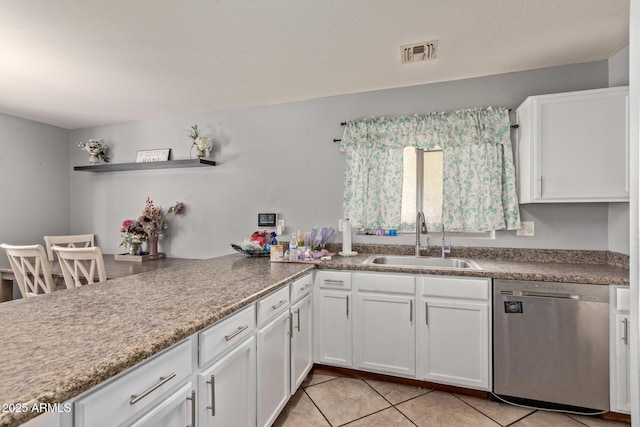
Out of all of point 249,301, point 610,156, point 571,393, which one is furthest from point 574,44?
point 249,301

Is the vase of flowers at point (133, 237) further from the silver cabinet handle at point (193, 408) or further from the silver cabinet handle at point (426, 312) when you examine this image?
the silver cabinet handle at point (426, 312)

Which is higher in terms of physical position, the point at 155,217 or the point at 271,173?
the point at 271,173

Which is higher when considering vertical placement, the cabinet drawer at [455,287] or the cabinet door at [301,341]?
the cabinet drawer at [455,287]

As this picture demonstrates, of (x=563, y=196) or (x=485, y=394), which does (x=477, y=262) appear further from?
(x=485, y=394)

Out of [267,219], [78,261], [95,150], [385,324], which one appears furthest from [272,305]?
[95,150]

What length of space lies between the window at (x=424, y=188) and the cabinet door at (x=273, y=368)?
55.5 inches

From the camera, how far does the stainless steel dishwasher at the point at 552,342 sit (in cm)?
183

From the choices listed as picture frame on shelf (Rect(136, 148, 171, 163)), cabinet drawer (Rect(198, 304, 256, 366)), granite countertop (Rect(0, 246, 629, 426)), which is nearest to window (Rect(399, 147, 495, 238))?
granite countertop (Rect(0, 246, 629, 426))

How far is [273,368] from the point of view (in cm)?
169

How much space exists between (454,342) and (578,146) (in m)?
1.51

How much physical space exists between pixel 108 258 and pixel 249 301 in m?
2.73

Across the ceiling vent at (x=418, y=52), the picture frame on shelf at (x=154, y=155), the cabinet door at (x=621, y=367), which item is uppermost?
the ceiling vent at (x=418, y=52)

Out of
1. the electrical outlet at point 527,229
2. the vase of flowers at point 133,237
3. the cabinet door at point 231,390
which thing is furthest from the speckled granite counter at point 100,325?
the electrical outlet at point 527,229

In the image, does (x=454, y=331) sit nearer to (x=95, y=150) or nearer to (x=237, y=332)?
(x=237, y=332)
